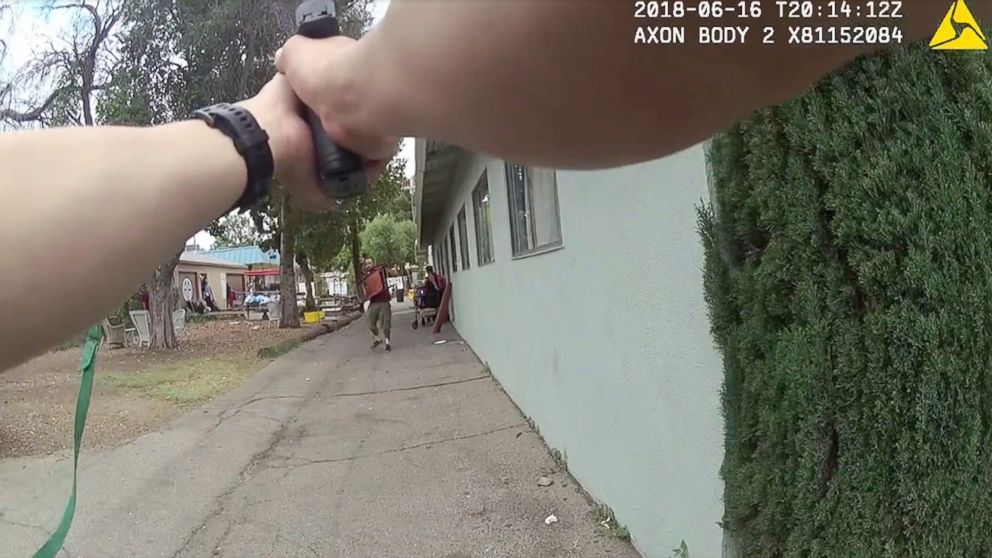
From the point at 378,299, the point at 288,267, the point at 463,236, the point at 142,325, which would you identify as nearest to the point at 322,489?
the point at 463,236

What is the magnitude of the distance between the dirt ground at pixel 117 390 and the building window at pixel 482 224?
414 centimetres

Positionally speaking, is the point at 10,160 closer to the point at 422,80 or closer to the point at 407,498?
the point at 422,80

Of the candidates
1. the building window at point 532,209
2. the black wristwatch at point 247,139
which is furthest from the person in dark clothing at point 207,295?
the black wristwatch at point 247,139

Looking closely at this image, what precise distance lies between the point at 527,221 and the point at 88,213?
5380mm

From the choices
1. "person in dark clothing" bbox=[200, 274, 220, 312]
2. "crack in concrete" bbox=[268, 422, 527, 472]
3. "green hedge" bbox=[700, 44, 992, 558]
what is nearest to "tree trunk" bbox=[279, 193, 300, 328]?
"crack in concrete" bbox=[268, 422, 527, 472]

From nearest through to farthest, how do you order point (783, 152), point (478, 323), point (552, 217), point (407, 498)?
point (783, 152)
point (407, 498)
point (552, 217)
point (478, 323)

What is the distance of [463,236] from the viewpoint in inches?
517

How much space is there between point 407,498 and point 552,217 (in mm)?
2120

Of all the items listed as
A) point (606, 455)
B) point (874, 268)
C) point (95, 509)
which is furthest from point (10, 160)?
point (95, 509)

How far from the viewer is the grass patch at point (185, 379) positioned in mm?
9922

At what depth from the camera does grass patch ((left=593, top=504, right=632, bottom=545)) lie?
12.2 feet

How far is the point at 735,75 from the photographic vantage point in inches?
26.5

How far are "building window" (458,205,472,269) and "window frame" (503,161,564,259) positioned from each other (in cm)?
537

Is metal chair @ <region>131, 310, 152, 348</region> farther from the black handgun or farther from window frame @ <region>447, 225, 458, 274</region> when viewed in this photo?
the black handgun
